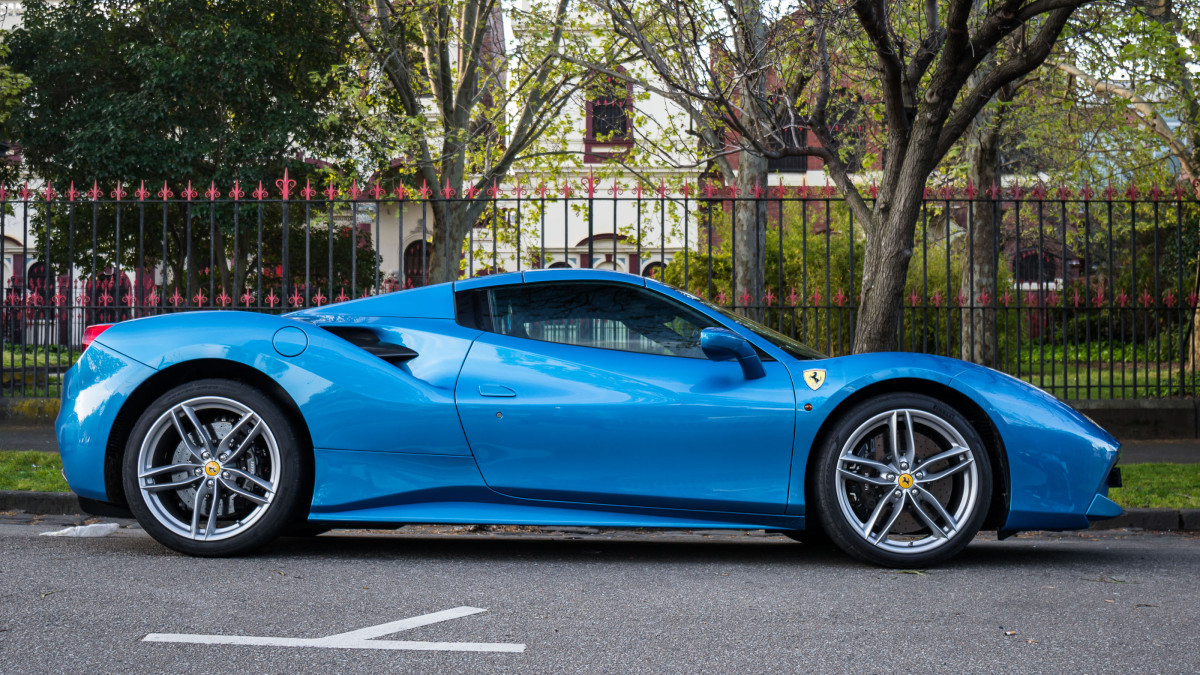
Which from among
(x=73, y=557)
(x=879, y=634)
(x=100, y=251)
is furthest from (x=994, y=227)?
(x=100, y=251)

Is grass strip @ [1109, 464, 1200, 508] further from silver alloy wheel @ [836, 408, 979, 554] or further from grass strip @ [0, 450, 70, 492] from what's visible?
grass strip @ [0, 450, 70, 492]

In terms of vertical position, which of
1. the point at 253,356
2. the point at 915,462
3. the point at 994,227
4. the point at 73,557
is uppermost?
the point at 994,227

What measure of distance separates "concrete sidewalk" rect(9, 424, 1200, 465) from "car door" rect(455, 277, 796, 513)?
5.19 metres

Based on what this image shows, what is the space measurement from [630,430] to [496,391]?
1.91 feet

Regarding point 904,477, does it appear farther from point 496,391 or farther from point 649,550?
point 496,391

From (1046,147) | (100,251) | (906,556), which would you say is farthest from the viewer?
(100,251)

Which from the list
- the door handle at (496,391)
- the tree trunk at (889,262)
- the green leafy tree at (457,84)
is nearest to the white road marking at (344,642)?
the door handle at (496,391)

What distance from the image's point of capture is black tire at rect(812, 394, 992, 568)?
4477 millimetres

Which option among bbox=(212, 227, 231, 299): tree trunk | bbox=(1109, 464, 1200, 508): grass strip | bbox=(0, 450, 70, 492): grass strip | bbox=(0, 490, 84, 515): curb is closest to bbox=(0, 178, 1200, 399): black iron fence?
bbox=(212, 227, 231, 299): tree trunk

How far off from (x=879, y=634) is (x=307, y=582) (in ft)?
7.07

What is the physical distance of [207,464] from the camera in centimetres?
458

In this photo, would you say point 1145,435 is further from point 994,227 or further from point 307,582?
point 307,582

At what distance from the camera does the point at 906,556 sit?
4.52 meters

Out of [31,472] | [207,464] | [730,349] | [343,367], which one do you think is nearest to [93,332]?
[207,464]
